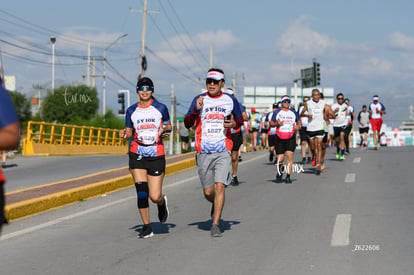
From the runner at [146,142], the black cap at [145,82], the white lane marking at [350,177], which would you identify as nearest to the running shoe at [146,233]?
the runner at [146,142]

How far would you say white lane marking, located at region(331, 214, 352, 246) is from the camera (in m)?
7.39

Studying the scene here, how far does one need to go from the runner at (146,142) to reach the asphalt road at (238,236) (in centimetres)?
53

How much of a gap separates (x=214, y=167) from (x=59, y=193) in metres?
4.34

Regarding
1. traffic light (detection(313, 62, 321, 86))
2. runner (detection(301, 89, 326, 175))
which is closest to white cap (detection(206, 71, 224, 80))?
runner (detection(301, 89, 326, 175))

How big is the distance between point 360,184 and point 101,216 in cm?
564

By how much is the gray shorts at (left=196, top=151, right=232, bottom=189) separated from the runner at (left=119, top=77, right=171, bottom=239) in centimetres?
46

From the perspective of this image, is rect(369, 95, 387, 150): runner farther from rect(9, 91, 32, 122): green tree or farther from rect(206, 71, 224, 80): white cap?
rect(9, 91, 32, 122): green tree

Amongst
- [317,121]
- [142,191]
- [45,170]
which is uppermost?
[317,121]

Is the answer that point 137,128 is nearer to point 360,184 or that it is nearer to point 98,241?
point 98,241

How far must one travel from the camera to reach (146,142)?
8023mm

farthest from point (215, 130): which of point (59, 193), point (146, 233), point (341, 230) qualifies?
point (59, 193)

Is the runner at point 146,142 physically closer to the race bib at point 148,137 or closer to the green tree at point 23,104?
the race bib at point 148,137

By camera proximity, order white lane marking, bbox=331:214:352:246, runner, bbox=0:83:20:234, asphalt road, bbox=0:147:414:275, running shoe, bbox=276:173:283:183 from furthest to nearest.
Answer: running shoe, bbox=276:173:283:183 → white lane marking, bbox=331:214:352:246 → asphalt road, bbox=0:147:414:275 → runner, bbox=0:83:20:234

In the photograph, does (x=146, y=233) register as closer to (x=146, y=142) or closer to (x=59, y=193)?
(x=146, y=142)
